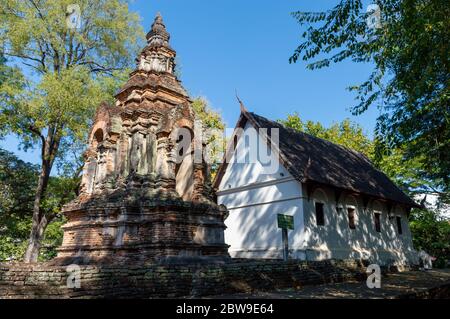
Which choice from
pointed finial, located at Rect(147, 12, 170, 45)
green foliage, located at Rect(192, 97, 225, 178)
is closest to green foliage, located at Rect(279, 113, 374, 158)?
green foliage, located at Rect(192, 97, 225, 178)

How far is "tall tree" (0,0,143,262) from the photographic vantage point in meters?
15.9

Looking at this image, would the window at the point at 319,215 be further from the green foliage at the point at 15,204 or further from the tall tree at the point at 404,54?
the green foliage at the point at 15,204

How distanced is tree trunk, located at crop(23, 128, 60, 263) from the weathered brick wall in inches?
398

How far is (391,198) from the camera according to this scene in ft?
62.9

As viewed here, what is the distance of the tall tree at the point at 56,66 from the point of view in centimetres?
1592

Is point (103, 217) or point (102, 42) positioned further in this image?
point (102, 42)

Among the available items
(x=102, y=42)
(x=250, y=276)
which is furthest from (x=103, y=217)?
(x=102, y=42)

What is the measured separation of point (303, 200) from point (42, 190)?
507 inches

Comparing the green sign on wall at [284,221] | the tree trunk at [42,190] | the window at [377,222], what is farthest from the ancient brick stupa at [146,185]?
the window at [377,222]

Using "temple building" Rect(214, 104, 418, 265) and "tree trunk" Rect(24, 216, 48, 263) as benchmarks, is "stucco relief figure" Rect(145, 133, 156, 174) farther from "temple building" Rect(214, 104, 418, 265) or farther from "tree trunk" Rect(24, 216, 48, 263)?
"tree trunk" Rect(24, 216, 48, 263)

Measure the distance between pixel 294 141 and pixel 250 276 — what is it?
10806 millimetres

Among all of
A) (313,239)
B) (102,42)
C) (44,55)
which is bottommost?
(313,239)
